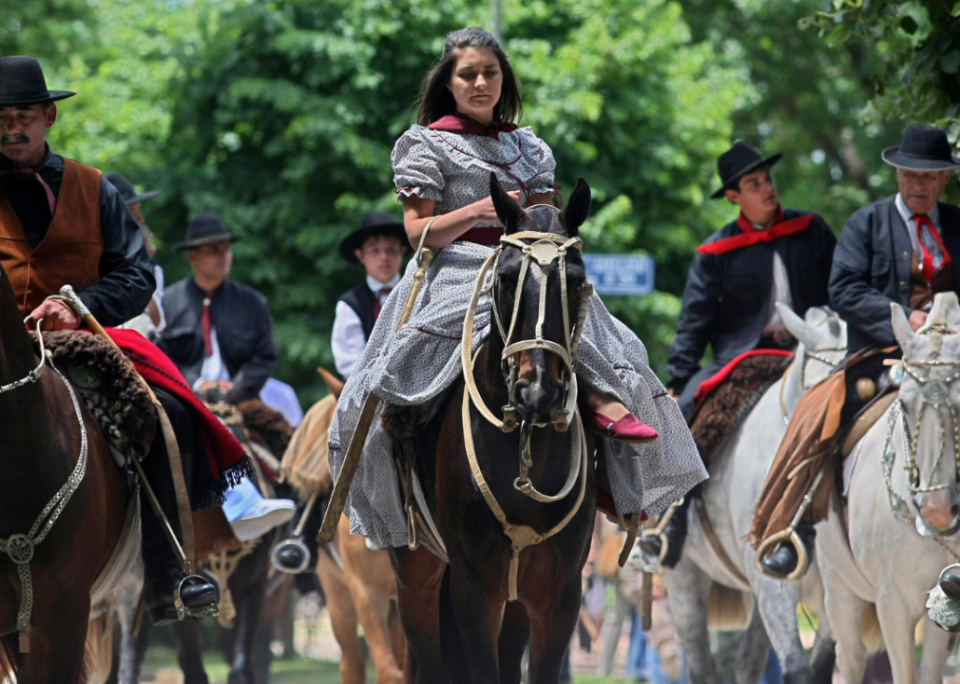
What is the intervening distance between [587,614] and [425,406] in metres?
11.2

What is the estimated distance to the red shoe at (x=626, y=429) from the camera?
221 inches

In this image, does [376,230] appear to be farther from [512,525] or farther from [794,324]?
[512,525]

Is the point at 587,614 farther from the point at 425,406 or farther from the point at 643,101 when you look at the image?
the point at 425,406

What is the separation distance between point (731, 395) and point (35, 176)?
475cm

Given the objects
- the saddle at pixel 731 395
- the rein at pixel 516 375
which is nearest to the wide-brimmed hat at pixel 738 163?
the saddle at pixel 731 395

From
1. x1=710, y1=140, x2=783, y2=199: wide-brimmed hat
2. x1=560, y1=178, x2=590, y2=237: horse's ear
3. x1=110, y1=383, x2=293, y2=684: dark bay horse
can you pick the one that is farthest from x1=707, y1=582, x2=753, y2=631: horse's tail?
x1=560, y1=178, x2=590, y2=237: horse's ear

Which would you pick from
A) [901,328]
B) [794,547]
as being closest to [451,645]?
[794,547]

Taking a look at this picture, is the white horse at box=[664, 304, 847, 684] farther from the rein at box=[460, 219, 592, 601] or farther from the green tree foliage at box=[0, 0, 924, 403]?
the green tree foliage at box=[0, 0, 924, 403]

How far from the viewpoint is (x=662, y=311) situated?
60.4ft

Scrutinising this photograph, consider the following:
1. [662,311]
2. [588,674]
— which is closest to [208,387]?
[588,674]

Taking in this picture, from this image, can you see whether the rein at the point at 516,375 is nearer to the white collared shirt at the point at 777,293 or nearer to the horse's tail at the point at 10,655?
the horse's tail at the point at 10,655

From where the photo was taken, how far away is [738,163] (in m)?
9.66

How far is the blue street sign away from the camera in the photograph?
1432 centimetres

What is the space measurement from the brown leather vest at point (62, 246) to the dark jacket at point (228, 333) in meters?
4.60
